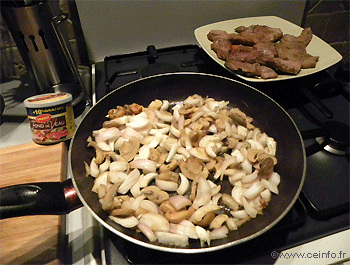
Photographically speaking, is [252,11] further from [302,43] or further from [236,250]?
[236,250]

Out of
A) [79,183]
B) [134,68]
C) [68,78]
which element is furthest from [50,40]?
[79,183]

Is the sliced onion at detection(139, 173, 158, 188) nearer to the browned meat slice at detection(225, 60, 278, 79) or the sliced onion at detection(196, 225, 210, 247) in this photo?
the sliced onion at detection(196, 225, 210, 247)

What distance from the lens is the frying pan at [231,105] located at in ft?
1.78

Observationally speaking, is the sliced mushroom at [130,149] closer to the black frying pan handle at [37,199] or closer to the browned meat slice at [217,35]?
the black frying pan handle at [37,199]

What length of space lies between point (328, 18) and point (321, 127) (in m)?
0.83

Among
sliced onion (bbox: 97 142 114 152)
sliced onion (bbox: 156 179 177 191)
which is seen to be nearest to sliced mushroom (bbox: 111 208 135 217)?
sliced onion (bbox: 156 179 177 191)

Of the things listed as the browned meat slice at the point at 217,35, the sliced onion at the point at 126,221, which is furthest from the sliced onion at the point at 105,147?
the browned meat slice at the point at 217,35

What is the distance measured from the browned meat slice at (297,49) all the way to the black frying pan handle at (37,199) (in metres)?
0.85

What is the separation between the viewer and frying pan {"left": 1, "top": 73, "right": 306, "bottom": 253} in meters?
0.54

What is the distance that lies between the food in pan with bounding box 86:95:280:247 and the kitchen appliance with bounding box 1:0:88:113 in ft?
0.90

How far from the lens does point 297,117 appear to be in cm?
89

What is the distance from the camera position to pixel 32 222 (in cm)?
63

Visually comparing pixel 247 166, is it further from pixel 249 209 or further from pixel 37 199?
pixel 37 199

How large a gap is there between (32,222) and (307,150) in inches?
29.8
